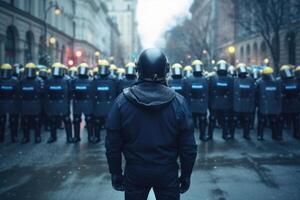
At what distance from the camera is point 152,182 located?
3.56 meters

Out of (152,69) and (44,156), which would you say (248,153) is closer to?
(44,156)

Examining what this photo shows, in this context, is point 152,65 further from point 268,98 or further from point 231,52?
point 231,52

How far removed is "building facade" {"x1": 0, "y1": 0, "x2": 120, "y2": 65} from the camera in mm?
30891

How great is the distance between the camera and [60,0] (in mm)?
51438

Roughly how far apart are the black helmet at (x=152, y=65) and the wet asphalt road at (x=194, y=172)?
319 cm

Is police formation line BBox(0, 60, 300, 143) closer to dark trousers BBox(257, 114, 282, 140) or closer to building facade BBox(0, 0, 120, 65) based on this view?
dark trousers BBox(257, 114, 282, 140)

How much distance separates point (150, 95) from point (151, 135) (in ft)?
1.18

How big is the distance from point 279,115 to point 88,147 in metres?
5.65

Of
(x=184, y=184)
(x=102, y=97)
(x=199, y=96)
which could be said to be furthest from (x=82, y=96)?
(x=184, y=184)

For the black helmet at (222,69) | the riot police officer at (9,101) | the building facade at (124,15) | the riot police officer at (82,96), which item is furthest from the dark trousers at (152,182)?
the building facade at (124,15)

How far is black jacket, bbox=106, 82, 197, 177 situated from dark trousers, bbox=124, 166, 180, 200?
0.18ft

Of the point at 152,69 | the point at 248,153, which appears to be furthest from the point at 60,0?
the point at 152,69

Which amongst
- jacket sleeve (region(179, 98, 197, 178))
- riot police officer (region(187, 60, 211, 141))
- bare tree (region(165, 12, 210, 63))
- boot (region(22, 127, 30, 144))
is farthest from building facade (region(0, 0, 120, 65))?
jacket sleeve (region(179, 98, 197, 178))

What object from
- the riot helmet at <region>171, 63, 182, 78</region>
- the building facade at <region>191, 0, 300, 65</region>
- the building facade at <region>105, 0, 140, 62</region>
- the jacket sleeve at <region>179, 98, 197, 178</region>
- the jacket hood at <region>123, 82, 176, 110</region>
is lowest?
the jacket sleeve at <region>179, 98, 197, 178</region>
